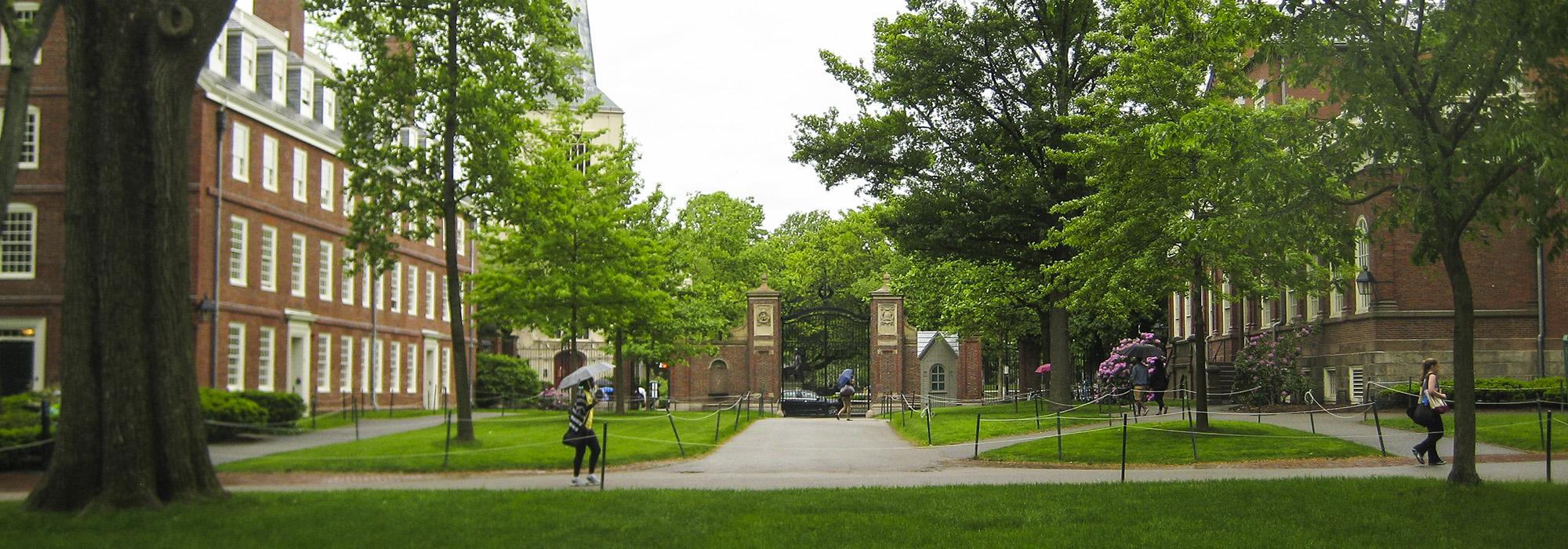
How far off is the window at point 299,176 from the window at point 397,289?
797cm

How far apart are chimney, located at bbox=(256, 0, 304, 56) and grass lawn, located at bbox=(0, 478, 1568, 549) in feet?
103

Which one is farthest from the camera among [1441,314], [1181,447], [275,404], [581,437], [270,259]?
[270,259]

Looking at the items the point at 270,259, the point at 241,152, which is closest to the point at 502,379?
the point at 270,259

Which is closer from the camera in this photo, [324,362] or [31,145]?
[31,145]

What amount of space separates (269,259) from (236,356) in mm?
3457

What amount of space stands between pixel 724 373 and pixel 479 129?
2413 centimetres

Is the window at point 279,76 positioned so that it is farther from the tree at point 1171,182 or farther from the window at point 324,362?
the tree at point 1171,182

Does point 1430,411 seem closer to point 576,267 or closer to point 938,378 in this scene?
point 576,267

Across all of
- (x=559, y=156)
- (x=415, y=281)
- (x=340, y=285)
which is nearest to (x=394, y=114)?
(x=559, y=156)

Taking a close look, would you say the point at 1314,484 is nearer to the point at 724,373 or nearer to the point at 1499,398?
the point at 1499,398

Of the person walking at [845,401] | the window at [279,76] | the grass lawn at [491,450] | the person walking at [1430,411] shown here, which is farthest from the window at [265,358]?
the person walking at [1430,411]

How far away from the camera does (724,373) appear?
159 ft

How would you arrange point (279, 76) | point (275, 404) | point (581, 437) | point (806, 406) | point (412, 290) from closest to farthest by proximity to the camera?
point (581, 437) → point (275, 404) → point (279, 76) → point (806, 406) → point (412, 290)

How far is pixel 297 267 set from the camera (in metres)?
42.8
